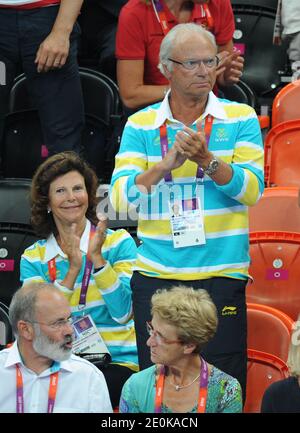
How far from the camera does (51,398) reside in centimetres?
455

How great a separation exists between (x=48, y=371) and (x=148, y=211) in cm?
79

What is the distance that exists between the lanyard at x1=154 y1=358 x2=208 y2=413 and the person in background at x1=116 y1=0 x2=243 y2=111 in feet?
Answer: 6.56

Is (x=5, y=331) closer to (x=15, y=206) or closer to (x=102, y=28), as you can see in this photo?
(x=15, y=206)

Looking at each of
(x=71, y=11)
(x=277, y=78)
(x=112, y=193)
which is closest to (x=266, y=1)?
(x=277, y=78)

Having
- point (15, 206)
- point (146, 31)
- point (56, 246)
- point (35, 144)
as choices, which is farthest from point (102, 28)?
point (56, 246)

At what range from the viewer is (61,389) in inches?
180

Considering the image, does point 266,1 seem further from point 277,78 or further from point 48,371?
point 48,371

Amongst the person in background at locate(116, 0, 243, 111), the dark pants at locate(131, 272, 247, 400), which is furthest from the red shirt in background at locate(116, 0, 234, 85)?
the dark pants at locate(131, 272, 247, 400)

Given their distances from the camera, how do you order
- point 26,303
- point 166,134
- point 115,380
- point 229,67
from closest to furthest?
1. point 26,303
2. point 166,134
3. point 115,380
4. point 229,67

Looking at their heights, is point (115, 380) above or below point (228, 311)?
below

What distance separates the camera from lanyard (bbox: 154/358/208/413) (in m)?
4.53

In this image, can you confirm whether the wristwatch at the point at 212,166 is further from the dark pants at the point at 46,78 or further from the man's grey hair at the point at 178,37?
the dark pants at the point at 46,78

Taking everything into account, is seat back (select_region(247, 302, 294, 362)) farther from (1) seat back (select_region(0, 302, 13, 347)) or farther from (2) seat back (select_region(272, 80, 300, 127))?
(2) seat back (select_region(272, 80, 300, 127))

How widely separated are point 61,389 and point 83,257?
3.40 feet
